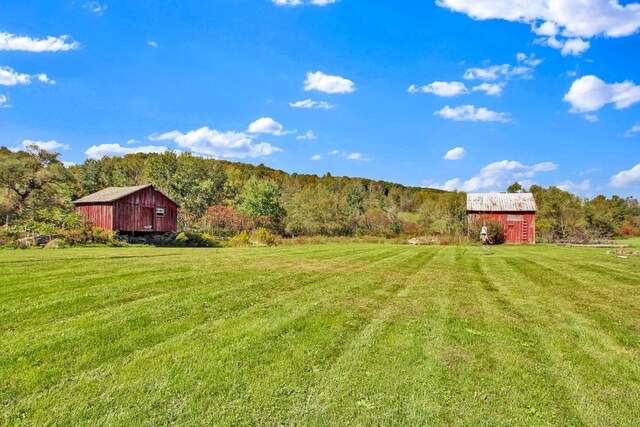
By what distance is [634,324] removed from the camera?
548 centimetres

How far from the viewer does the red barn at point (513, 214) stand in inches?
1439

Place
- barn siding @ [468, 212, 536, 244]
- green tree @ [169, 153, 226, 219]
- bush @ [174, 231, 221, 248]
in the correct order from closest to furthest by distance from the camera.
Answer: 1. bush @ [174, 231, 221, 248]
2. barn siding @ [468, 212, 536, 244]
3. green tree @ [169, 153, 226, 219]

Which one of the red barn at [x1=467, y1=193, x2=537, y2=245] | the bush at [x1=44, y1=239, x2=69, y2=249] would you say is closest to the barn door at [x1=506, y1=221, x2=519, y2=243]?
the red barn at [x1=467, y1=193, x2=537, y2=245]

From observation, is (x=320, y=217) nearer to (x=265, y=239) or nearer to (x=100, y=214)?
(x=265, y=239)

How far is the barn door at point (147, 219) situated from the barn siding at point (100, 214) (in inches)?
107

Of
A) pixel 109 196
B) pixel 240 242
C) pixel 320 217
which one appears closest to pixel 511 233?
pixel 320 217

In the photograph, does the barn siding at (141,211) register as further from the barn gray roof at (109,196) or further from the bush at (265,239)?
the bush at (265,239)

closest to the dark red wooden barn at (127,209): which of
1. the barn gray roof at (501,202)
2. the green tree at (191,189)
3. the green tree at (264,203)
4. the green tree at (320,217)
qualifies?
the green tree at (264,203)

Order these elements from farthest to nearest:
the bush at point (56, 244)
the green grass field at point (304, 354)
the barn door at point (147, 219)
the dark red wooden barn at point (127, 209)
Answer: the barn door at point (147, 219)
the dark red wooden barn at point (127, 209)
the bush at point (56, 244)
the green grass field at point (304, 354)

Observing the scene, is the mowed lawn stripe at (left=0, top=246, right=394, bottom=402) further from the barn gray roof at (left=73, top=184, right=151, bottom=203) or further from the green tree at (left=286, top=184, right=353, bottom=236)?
the green tree at (left=286, top=184, right=353, bottom=236)

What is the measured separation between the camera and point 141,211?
30.1 meters

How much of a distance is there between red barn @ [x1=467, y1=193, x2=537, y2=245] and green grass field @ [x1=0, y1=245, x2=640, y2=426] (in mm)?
31690

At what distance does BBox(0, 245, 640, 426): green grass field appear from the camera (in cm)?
303

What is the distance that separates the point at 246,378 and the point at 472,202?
38731mm
